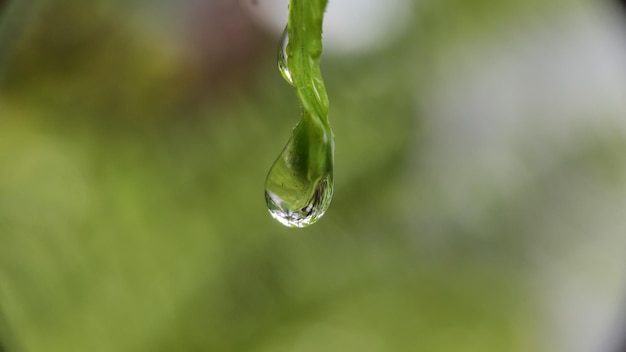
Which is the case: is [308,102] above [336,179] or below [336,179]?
below

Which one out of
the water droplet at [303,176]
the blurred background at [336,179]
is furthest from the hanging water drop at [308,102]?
the blurred background at [336,179]

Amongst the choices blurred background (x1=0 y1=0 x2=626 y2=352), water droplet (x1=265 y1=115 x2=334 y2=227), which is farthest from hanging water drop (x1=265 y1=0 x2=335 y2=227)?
blurred background (x1=0 y1=0 x2=626 y2=352)

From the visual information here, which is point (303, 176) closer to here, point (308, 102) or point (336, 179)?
point (308, 102)

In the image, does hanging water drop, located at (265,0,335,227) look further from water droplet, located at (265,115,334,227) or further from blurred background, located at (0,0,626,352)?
blurred background, located at (0,0,626,352)

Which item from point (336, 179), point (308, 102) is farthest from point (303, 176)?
point (336, 179)

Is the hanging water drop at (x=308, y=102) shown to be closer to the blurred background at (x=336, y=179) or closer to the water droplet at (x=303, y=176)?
the water droplet at (x=303, y=176)

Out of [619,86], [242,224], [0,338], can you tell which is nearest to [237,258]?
[242,224]
